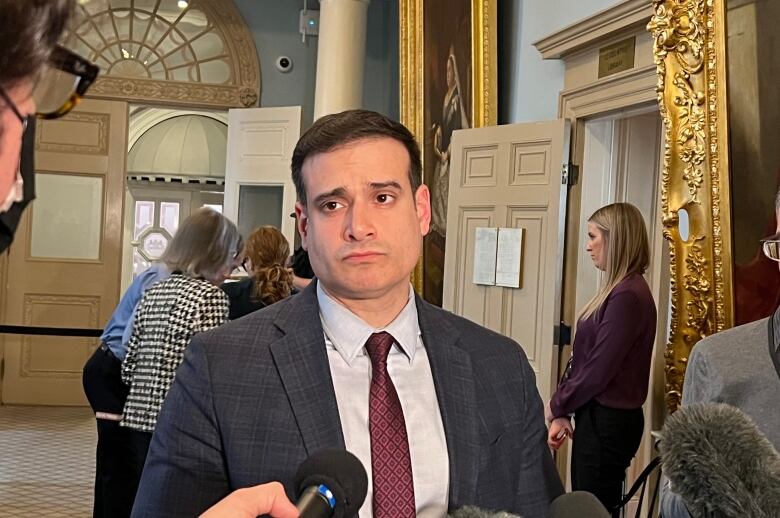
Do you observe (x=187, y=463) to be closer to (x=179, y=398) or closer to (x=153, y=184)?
(x=179, y=398)

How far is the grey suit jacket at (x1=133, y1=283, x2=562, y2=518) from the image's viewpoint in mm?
2066

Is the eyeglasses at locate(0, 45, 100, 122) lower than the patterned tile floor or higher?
higher

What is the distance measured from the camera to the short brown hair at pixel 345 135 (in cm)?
233

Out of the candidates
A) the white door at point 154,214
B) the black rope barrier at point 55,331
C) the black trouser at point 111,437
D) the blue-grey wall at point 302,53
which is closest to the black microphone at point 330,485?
the black trouser at point 111,437

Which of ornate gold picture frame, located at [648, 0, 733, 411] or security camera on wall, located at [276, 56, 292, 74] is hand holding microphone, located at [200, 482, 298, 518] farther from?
security camera on wall, located at [276, 56, 292, 74]

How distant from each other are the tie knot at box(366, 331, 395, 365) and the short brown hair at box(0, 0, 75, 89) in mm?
1301

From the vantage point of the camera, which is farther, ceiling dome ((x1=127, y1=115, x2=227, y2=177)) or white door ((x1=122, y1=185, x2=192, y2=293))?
ceiling dome ((x1=127, y1=115, x2=227, y2=177))

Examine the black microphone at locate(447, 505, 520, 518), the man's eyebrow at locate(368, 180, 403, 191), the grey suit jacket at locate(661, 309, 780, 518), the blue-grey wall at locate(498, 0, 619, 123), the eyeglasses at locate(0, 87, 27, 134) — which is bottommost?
the black microphone at locate(447, 505, 520, 518)

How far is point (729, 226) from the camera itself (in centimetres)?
387

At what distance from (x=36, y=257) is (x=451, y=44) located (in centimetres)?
585

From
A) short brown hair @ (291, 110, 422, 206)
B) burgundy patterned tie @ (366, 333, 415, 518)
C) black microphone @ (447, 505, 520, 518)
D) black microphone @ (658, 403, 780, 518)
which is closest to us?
black microphone @ (447, 505, 520, 518)

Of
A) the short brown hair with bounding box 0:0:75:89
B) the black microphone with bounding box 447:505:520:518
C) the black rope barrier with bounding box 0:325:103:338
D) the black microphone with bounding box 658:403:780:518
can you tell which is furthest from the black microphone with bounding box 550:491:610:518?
the black rope barrier with bounding box 0:325:103:338

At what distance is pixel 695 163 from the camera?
402 centimetres

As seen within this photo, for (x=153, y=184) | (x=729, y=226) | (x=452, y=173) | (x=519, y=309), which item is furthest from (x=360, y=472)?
(x=153, y=184)
